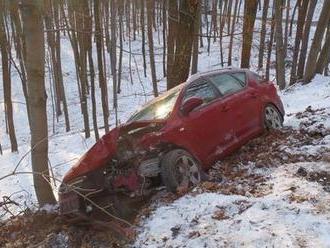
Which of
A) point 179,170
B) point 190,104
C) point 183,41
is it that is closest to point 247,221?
point 179,170

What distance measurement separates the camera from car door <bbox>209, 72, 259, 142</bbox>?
8.20 meters

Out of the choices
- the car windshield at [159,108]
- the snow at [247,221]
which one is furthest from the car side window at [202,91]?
the snow at [247,221]

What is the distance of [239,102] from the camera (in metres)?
8.40

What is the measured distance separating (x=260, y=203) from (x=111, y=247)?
181cm

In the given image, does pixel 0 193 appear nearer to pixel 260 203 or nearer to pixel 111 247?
pixel 111 247

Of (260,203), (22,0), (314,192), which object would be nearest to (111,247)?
(260,203)

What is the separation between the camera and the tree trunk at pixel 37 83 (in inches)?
264

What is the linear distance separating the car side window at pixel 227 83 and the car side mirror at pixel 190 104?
1168 millimetres

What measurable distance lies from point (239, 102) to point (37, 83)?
3401 mm

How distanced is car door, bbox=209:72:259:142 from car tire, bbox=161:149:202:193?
5.02 ft

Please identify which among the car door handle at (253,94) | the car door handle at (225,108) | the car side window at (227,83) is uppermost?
the car side window at (227,83)

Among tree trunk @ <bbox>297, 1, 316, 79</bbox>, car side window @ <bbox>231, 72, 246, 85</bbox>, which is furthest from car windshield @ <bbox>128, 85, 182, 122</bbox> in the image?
tree trunk @ <bbox>297, 1, 316, 79</bbox>

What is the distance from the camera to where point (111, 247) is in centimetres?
571

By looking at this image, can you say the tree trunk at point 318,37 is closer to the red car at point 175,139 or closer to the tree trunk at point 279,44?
the tree trunk at point 279,44
